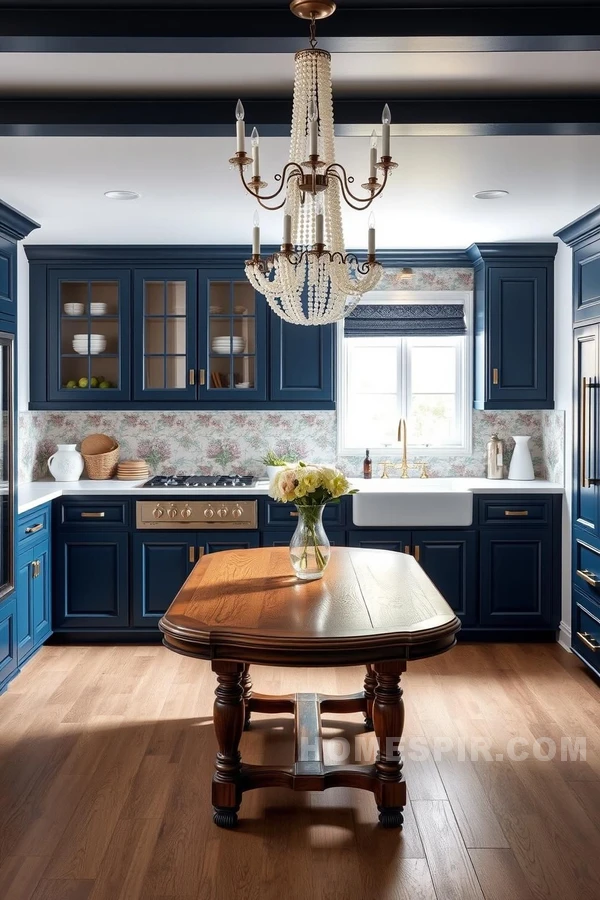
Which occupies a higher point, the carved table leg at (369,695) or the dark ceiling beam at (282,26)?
the dark ceiling beam at (282,26)

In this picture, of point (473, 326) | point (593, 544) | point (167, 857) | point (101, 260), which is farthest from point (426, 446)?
point (167, 857)

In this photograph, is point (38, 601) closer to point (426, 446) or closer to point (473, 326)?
point (426, 446)

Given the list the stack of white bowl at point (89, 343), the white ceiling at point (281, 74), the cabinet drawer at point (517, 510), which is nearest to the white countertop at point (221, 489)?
the cabinet drawer at point (517, 510)

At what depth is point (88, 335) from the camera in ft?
17.6

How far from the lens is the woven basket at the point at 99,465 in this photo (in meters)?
5.48

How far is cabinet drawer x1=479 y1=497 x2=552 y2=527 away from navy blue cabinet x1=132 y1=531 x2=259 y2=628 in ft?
4.64

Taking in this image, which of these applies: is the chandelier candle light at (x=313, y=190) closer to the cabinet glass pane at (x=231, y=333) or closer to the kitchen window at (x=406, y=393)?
the cabinet glass pane at (x=231, y=333)

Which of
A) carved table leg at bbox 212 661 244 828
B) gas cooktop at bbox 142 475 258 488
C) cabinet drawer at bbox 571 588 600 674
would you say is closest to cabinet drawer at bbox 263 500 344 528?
gas cooktop at bbox 142 475 258 488

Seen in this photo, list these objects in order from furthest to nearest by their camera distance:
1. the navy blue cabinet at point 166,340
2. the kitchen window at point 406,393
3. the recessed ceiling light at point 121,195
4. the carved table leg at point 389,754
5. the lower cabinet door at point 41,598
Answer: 1. the kitchen window at point 406,393
2. the navy blue cabinet at point 166,340
3. the lower cabinet door at point 41,598
4. the recessed ceiling light at point 121,195
5. the carved table leg at point 389,754

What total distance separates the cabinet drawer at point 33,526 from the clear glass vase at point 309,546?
1941 millimetres

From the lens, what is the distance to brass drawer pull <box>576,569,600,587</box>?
431 cm

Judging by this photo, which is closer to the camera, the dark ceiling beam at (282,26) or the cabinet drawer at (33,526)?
the dark ceiling beam at (282,26)

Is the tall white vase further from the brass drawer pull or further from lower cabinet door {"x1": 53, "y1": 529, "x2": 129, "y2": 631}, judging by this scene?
lower cabinet door {"x1": 53, "y1": 529, "x2": 129, "y2": 631}

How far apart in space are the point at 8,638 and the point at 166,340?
2148 millimetres
